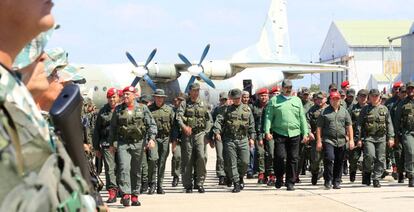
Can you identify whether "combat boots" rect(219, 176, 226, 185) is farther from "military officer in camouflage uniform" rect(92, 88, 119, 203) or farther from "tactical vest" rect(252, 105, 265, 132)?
"military officer in camouflage uniform" rect(92, 88, 119, 203)

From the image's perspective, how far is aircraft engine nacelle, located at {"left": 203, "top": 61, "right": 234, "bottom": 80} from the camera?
1135 inches

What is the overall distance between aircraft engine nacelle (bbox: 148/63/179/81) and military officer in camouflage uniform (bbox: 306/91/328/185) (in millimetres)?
15007

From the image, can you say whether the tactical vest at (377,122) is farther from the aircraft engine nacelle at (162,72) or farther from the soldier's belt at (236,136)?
the aircraft engine nacelle at (162,72)

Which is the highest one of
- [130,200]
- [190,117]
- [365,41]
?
[365,41]

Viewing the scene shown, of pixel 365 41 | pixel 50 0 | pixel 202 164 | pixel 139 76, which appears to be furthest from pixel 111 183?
pixel 365 41

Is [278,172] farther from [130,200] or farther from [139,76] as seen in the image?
[139,76]

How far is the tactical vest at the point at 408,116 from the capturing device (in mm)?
12344

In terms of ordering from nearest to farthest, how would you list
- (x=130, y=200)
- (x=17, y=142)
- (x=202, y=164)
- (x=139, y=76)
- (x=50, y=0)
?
(x=17, y=142)
(x=50, y=0)
(x=130, y=200)
(x=202, y=164)
(x=139, y=76)

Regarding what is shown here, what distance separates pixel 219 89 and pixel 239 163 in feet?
63.3

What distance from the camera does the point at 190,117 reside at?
12.3m

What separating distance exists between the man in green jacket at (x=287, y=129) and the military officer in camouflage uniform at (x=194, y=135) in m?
1.11

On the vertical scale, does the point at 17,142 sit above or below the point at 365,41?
below

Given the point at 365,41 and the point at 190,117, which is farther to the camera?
the point at 365,41

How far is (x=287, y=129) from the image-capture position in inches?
479
